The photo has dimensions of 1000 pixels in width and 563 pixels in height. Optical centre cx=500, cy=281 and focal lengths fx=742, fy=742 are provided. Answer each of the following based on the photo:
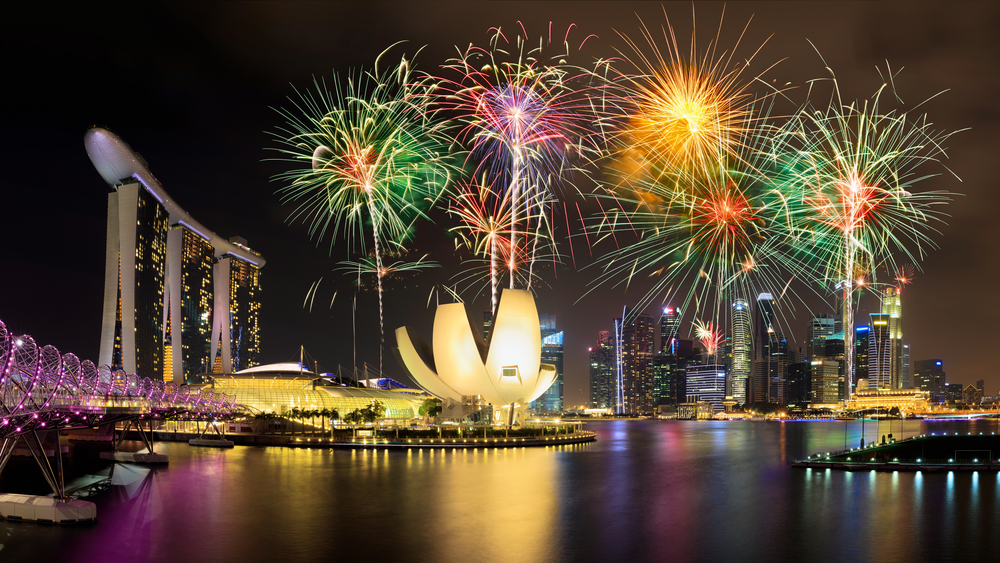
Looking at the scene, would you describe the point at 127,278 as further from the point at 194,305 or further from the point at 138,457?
the point at 194,305

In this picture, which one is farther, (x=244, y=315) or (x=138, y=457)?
(x=244, y=315)

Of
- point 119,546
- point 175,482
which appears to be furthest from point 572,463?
point 119,546

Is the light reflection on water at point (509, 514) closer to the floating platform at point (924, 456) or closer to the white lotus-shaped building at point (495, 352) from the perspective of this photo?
the floating platform at point (924, 456)

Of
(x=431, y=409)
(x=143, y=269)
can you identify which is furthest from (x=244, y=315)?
(x=431, y=409)

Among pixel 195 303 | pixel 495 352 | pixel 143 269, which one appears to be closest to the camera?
pixel 495 352

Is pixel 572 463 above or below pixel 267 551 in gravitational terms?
below

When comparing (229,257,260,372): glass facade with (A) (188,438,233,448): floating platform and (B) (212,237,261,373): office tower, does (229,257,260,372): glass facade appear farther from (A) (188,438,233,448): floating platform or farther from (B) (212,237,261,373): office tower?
(A) (188,438,233,448): floating platform

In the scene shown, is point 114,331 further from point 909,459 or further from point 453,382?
point 909,459

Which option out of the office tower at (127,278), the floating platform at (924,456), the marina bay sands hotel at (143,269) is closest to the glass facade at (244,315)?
the marina bay sands hotel at (143,269)
